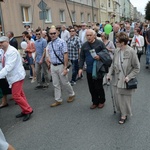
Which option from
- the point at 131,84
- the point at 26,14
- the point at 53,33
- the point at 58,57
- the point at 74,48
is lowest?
the point at 131,84

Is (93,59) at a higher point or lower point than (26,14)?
lower

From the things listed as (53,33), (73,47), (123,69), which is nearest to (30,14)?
(73,47)

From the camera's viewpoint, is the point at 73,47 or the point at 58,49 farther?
the point at 73,47

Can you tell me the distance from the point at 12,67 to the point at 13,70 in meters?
0.21

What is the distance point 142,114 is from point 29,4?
14274 millimetres

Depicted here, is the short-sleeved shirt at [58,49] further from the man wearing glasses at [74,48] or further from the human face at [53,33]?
the man wearing glasses at [74,48]

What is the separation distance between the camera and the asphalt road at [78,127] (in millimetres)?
3660

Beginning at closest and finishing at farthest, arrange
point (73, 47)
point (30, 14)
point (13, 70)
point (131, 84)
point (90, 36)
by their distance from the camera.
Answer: point (131, 84) → point (13, 70) → point (90, 36) → point (73, 47) → point (30, 14)

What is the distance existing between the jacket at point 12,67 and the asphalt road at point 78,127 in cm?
101

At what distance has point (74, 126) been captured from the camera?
4332mm

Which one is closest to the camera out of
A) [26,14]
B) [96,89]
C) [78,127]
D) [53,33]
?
[78,127]

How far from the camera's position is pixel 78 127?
427 cm

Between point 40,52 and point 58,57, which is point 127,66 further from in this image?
point 40,52

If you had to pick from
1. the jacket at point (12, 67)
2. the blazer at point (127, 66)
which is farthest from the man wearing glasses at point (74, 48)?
the blazer at point (127, 66)
